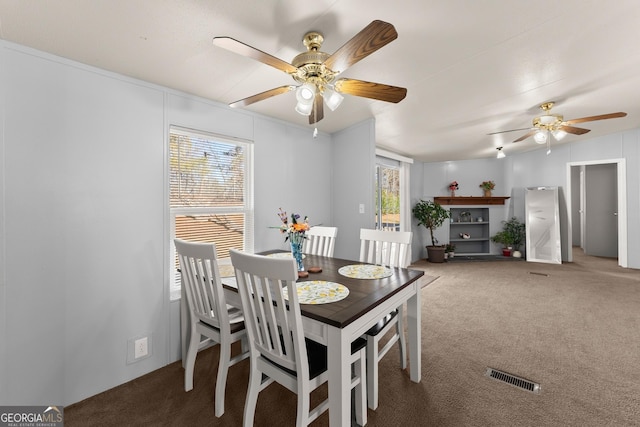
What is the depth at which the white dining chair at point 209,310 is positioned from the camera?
5.44 ft

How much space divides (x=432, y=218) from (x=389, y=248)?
4.15 meters

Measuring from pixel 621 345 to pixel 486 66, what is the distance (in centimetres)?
269

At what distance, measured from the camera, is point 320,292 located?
1.60 m

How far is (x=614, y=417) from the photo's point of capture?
1.65 metres

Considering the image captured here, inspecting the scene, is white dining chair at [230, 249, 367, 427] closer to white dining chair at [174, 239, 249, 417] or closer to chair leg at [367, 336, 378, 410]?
chair leg at [367, 336, 378, 410]

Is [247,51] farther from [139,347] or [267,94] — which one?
[139,347]

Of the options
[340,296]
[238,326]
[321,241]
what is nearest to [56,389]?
[238,326]

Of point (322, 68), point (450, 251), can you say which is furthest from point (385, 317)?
point (450, 251)

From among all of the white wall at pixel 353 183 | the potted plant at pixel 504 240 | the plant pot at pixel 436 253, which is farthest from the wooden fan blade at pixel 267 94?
the potted plant at pixel 504 240

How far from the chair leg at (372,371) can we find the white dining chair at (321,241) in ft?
3.90

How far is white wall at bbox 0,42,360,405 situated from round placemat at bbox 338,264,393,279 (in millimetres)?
1456

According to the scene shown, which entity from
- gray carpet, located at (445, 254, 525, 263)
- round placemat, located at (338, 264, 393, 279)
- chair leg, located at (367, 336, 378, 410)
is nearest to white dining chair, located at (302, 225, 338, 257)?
round placemat, located at (338, 264, 393, 279)

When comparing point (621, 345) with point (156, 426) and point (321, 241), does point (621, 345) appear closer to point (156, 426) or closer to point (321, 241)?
point (321, 241)

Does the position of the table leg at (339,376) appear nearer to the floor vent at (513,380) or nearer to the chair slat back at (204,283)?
the chair slat back at (204,283)
